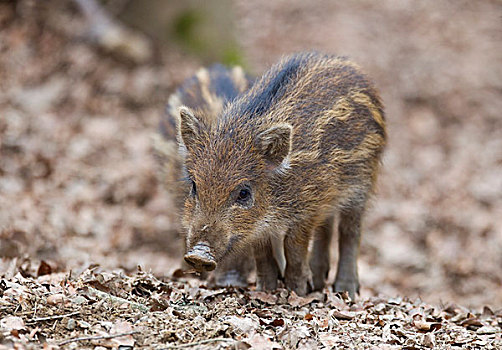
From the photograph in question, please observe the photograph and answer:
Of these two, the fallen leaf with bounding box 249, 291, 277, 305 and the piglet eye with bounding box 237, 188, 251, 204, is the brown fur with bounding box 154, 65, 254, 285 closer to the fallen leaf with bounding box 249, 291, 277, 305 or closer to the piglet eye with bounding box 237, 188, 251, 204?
the fallen leaf with bounding box 249, 291, 277, 305

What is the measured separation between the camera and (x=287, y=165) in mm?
5340

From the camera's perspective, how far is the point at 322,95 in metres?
5.70

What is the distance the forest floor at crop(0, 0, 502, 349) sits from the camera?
4535mm

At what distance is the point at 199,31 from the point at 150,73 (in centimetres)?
119

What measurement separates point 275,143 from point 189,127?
0.77 metres

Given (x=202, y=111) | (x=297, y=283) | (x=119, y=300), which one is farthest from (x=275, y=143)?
(x=119, y=300)

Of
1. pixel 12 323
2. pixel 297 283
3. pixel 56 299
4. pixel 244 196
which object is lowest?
pixel 12 323

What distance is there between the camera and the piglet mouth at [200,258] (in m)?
4.58

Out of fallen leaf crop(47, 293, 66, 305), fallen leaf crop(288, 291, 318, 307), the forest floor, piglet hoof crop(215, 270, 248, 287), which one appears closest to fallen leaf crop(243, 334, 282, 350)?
the forest floor

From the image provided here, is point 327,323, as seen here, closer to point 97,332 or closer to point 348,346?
point 348,346

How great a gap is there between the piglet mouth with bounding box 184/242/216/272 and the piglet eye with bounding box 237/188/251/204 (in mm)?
578

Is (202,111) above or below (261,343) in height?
above

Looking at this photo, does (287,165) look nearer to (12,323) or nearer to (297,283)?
(297,283)

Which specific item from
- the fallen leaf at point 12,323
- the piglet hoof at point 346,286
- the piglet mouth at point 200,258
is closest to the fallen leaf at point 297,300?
the piglet hoof at point 346,286
